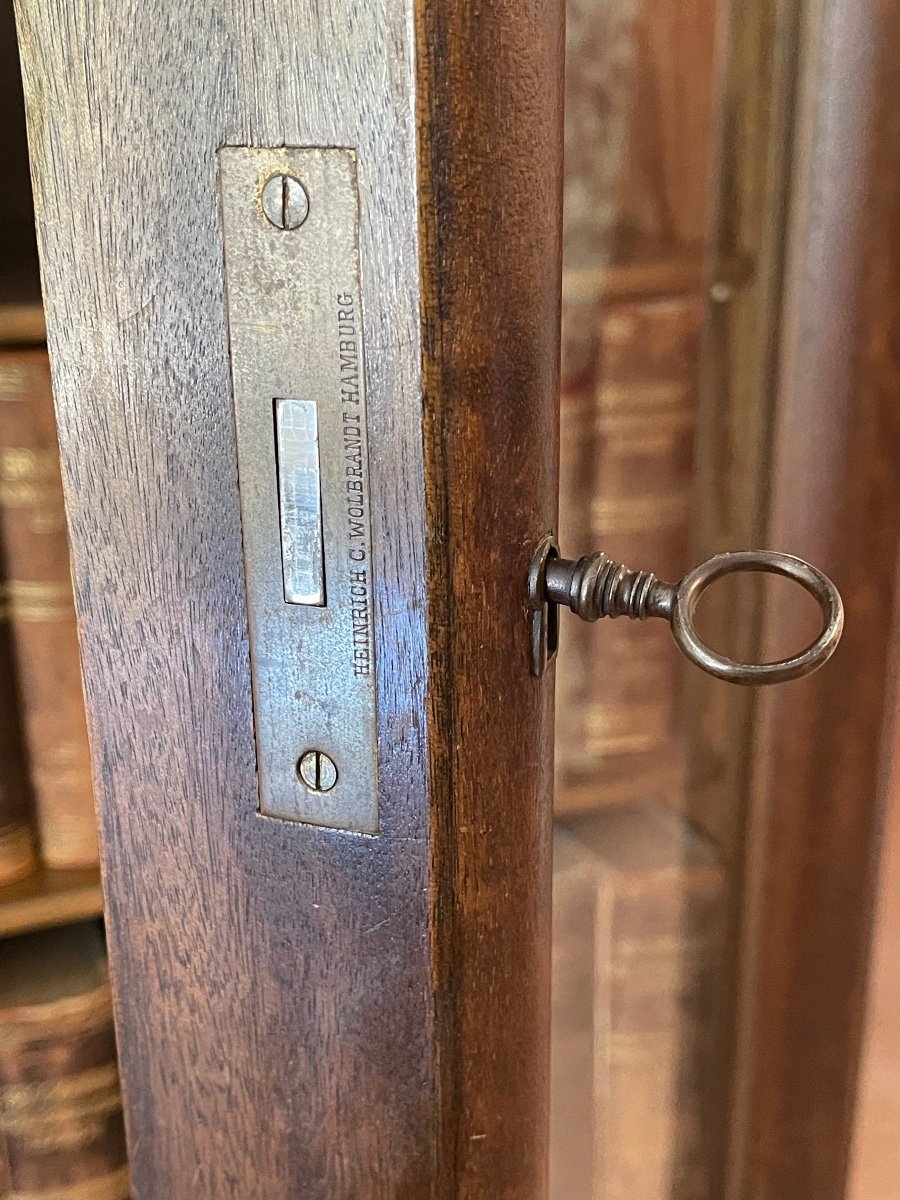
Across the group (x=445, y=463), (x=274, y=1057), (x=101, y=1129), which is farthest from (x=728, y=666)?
(x=101, y=1129)

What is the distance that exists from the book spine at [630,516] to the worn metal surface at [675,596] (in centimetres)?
23

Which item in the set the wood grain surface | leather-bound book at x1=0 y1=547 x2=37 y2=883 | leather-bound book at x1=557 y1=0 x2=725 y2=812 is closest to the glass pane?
leather-bound book at x1=557 y1=0 x2=725 y2=812

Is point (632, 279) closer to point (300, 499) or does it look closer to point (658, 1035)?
point (300, 499)

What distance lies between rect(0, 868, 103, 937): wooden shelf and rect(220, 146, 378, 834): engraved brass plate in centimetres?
28

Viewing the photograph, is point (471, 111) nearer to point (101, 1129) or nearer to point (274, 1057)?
point (274, 1057)

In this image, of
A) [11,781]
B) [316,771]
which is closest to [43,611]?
[11,781]

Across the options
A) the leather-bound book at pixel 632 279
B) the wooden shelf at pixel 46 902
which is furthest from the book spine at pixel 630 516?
the wooden shelf at pixel 46 902

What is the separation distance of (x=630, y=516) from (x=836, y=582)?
0.43 feet

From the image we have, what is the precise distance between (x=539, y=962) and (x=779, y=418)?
1.14 feet

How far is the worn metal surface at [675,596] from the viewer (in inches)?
18.9

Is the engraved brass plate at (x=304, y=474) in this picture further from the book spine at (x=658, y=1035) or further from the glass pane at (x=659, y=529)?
the book spine at (x=658, y=1035)

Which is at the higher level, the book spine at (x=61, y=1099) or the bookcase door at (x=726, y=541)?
the bookcase door at (x=726, y=541)

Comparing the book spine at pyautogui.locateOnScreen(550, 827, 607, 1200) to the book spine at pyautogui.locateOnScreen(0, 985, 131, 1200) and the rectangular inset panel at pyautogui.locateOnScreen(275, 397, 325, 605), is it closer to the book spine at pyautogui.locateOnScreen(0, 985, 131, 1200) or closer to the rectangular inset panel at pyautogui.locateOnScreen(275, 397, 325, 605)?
the book spine at pyautogui.locateOnScreen(0, 985, 131, 1200)

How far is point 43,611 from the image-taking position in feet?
2.34
